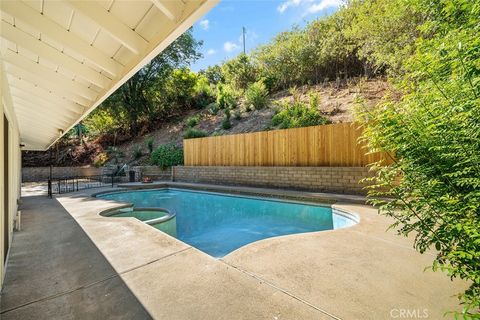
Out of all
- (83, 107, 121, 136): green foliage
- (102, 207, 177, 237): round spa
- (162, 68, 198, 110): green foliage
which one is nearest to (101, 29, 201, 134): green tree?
(162, 68, 198, 110): green foliage

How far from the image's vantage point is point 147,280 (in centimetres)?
226

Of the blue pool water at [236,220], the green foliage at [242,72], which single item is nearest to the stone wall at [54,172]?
the blue pool water at [236,220]

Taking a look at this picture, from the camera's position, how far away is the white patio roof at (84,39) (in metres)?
1.76

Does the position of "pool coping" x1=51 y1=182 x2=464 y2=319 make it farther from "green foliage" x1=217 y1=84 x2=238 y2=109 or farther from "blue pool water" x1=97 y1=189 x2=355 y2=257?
"green foliage" x1=217 y1=84 x2=238 y2=109

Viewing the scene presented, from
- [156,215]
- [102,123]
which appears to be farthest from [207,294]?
[102,123]

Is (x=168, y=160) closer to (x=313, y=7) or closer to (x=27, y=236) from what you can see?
(x=27, y=236)

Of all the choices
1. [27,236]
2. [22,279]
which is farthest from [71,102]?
[22,279]

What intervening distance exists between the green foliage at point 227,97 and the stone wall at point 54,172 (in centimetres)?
941

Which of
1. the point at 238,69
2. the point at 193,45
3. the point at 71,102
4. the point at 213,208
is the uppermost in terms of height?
the point at 193,45

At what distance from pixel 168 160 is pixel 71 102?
347 inches

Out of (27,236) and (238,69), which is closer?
(27,236)

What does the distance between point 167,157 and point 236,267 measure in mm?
11180

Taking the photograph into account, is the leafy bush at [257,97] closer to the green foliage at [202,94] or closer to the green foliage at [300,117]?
the green foliage at [300,117]

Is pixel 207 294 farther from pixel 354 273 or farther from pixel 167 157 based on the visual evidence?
pixel 167 157
